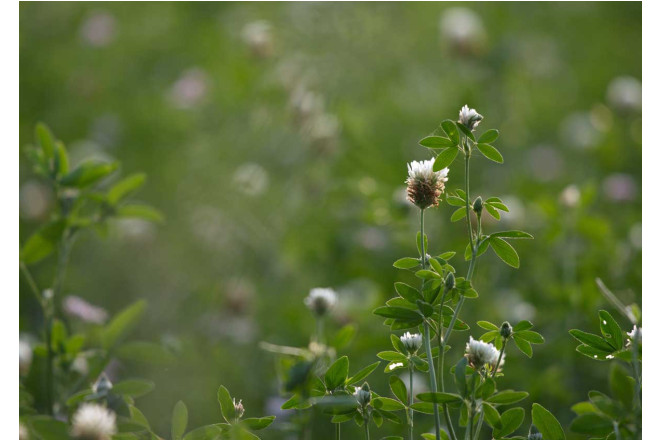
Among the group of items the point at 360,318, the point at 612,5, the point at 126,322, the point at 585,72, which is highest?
the point at 612,5

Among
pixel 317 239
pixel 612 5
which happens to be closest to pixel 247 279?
pixel 317 239

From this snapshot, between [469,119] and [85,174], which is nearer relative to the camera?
[469,119]

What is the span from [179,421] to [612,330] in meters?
0.36

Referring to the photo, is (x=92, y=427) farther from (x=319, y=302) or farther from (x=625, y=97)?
(x=625, y=97)

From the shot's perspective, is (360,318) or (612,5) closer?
(360,318)

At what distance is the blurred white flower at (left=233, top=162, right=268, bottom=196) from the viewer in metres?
1.75

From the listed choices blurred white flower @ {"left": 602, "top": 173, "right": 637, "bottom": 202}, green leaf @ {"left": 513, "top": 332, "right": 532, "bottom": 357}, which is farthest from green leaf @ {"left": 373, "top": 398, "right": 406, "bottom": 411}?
blurred white flower @ {"left": 602, "top": 173, "right": 637, "bottom": 202}

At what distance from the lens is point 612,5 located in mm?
3236

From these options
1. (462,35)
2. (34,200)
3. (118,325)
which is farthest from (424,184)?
(462,35)

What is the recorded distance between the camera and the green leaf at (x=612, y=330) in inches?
21.3

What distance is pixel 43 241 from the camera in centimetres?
73

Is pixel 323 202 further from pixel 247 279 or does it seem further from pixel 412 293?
pixel 412 293

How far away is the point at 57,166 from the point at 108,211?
11cm

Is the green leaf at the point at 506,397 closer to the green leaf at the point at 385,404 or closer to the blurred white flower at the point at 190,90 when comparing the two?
the green leaf at the point at 385,404
